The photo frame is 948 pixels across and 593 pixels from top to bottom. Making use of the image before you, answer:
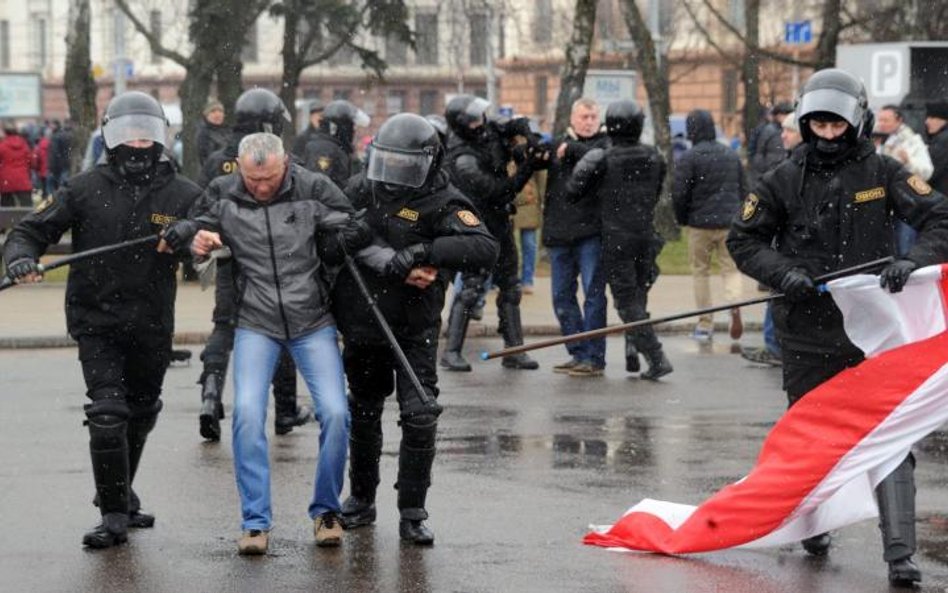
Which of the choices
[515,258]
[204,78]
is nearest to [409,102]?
[204,78]

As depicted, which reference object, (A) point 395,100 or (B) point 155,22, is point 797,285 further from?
(A) point 395,100

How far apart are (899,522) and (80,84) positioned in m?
26.0

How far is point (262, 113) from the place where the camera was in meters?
11.4

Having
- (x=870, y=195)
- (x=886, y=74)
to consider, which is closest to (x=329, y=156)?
(x=870, y=195)

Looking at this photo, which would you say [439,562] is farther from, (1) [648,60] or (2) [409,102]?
(2) [409,102]

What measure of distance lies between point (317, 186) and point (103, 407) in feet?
3.90

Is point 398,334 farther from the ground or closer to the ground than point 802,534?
farther from the ground

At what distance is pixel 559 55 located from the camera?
66.8 m

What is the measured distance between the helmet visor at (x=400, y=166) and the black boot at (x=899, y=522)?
Result: 213cm

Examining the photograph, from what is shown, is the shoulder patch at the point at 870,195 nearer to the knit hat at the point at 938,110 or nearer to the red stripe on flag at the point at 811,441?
the red stripe on flag at the point at 811,441

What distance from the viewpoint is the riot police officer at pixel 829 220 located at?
7.73m

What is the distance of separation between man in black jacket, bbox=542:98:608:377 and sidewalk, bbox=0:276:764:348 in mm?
2649

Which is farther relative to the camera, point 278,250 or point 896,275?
point 278,250

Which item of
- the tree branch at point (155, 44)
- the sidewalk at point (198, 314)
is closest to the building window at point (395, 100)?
the tree branch at point (155, 44)
